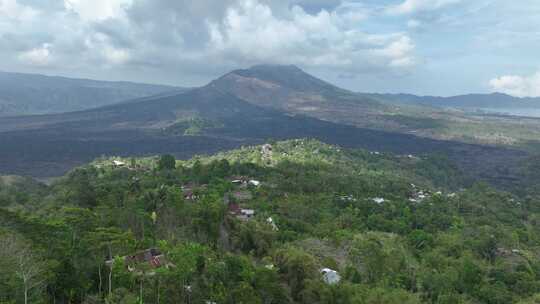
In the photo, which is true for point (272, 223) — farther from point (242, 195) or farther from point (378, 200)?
point (378, 200)

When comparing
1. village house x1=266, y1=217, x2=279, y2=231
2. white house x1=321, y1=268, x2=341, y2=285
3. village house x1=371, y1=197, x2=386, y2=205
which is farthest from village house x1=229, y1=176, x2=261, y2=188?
white house x1=321, y1=268, x2=341, y2=285

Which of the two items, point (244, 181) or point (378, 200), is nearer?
point (378, 200)

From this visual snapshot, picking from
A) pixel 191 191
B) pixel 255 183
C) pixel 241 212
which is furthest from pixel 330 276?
pixel 255 183

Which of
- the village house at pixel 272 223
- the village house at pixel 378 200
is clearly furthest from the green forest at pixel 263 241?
the village house at pixel 272 223

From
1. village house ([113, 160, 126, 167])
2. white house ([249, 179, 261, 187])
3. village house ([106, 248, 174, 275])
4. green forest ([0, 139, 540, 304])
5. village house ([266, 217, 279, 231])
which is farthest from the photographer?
village house ([113, 160, 126, 167])

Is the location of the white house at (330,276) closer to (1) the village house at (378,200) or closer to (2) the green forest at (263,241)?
(2) the green forest at (263,241)

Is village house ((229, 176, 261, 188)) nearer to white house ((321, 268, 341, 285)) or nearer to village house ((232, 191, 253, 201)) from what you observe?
village house ((232, 191, 253, 201))

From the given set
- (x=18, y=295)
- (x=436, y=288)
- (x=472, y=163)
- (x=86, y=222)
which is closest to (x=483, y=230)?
(x=436, y=288)

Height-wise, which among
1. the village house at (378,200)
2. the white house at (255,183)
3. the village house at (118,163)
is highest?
the white house at (255,183)
